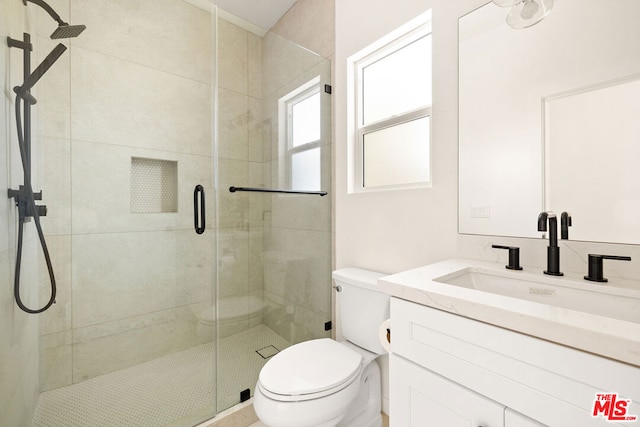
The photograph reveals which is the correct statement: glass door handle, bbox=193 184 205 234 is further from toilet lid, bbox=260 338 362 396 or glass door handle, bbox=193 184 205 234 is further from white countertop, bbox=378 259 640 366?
white countertop, bbox=378 259 640 366

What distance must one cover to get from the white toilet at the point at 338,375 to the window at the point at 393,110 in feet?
2.06

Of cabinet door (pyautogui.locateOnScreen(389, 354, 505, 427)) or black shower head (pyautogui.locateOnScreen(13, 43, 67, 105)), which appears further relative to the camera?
black shower head (pyautogui.locateOnScreen(13, 43, 67, 105))

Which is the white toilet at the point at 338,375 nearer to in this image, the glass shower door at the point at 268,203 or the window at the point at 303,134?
the glass shower door at the point at 268,203

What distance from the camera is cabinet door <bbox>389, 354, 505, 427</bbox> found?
0.66 metres

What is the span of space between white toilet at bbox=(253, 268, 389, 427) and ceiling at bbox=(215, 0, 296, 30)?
2110 mm

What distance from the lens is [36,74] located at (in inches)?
48.3

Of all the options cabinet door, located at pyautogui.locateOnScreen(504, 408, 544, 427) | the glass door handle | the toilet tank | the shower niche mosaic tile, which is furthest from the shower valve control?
cabinet door, located at pyautogui.locateOnScreen(504, 408, 544, 427)

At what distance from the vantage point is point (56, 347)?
1.32 metres

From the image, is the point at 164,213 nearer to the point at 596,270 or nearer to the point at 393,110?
the point at 393,110

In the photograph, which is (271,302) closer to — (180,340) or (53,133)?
(180,340)

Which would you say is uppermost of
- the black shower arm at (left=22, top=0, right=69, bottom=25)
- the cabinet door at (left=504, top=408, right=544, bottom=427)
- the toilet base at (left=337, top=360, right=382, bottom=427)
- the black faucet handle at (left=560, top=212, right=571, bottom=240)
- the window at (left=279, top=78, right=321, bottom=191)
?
the black shower arm at (left=22, top=0, right=69, bottom=25)

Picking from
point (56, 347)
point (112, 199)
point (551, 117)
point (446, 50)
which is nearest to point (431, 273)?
point (551, 117)

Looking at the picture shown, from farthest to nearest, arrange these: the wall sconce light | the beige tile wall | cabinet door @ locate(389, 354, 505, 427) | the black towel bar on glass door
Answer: the black towel bar on glass door < the beige tile wall < the wall sconce light < cabinet door @ locate(389, 354, 505, 427)

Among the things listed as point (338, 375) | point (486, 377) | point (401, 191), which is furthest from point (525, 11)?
point (338, 375)
